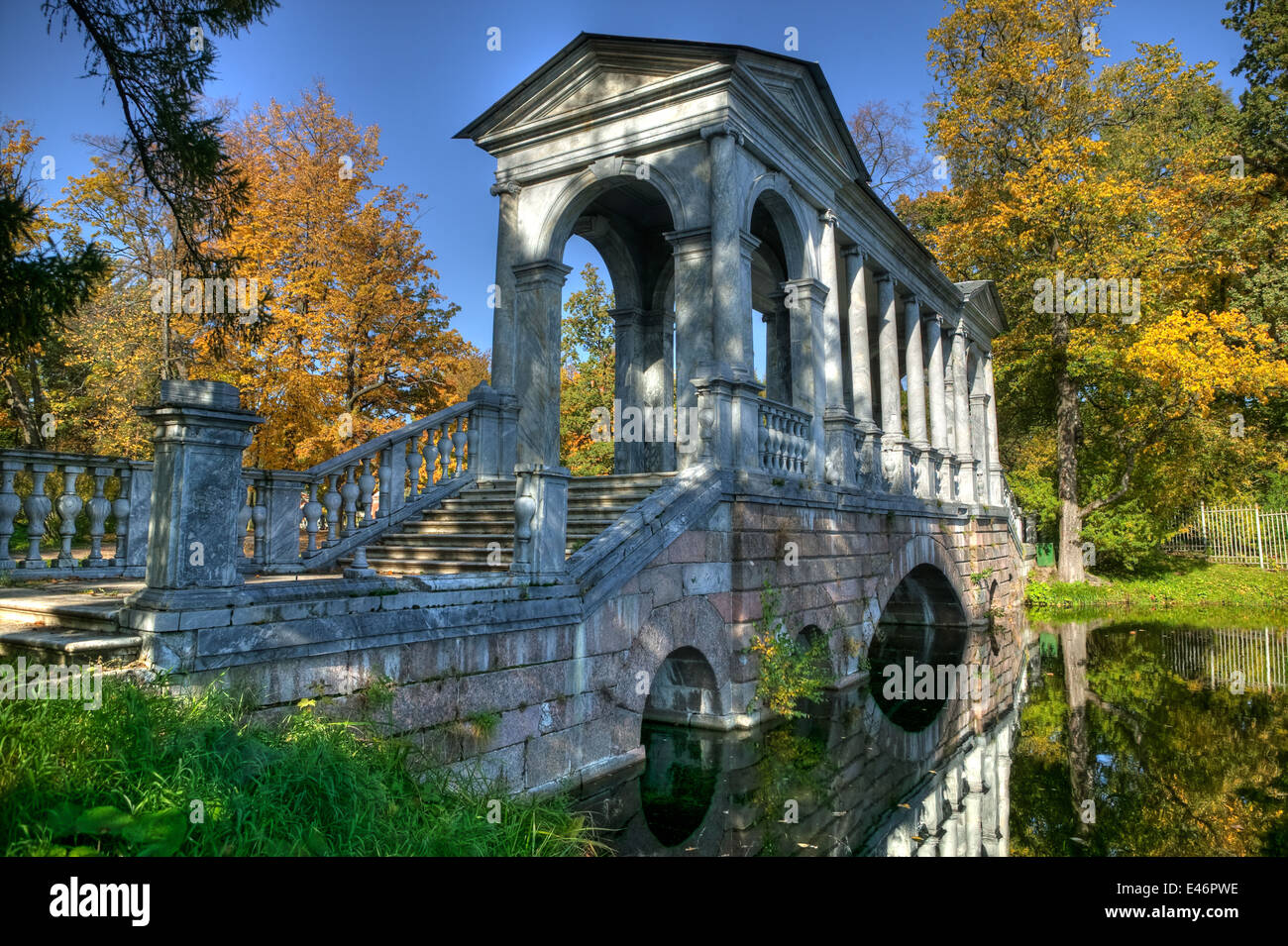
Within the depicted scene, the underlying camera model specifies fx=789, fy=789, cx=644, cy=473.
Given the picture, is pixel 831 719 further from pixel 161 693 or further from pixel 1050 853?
pixel 161 693

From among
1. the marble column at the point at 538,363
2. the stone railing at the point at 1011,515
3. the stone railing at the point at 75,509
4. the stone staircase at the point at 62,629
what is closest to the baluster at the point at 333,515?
the stone railing at the point at 75,509

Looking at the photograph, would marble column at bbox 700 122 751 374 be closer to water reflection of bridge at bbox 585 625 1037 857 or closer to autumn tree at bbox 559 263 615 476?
water reflection of bridge at bbox 585 625 1037 857

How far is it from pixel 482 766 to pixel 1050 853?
4183mm

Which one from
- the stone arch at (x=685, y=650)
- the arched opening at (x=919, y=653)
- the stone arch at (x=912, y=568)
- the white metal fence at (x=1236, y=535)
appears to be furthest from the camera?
the white metal fence at (x=1236, y=535)

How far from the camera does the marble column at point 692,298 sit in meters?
9.77

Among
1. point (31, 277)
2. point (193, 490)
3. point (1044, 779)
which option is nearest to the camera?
point (193, 490)

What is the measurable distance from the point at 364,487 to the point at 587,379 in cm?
1288

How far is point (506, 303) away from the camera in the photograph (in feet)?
36.7

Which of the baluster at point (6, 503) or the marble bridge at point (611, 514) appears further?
the baluster at point (6, 503)

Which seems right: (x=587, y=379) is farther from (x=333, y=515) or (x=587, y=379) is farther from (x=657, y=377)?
(x=333, y=515)

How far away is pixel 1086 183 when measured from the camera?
18.7 meters

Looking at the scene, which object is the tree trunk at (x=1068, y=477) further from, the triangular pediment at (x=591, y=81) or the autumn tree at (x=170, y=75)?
the autumn tree at (x=170, y=75)

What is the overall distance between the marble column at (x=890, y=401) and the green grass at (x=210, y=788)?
1081cm

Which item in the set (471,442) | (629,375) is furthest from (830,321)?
(471,442)
